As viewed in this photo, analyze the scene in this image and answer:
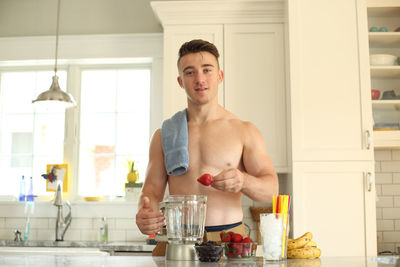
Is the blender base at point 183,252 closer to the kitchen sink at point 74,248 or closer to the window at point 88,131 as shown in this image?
the kitchen sink at point 74,248

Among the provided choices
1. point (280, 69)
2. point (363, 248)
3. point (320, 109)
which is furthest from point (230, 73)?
point (363, 248)

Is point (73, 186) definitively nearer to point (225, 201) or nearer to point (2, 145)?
point (2, 145)

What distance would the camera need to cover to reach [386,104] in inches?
138

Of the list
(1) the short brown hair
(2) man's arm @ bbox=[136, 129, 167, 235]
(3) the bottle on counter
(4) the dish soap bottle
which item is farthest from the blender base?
(3) the bottle on counter

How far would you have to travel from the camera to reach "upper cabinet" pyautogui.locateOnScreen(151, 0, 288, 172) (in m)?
3.53

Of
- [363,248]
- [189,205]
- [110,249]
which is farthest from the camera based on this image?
[110,249]

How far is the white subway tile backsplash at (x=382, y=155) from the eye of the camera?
3.76 meters

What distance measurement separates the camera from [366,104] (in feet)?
10.8

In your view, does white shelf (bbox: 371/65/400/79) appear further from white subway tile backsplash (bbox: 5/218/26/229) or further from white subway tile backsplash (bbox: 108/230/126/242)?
white subway tile backsplash (bbox: 5/218/26/229)

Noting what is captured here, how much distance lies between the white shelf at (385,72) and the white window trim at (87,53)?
5.50 feet

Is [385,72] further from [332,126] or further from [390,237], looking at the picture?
[390,237]

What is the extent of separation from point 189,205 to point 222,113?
973 mm

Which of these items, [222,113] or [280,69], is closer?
[222,113]

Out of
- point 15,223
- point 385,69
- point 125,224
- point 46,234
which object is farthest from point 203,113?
point 15,223
